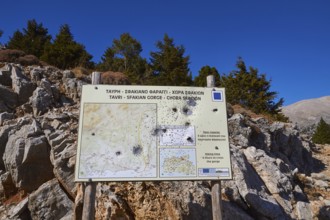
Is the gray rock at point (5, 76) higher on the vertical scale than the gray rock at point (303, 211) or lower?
higher

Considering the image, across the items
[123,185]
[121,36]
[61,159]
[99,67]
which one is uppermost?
[121,36]

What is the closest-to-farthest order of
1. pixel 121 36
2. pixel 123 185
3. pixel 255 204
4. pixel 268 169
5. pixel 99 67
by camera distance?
pixel 123 185
pixel 255 204
pixel 268 169
pixel 99 67
pixel 121 36

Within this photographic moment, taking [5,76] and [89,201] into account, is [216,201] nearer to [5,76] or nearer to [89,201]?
[89,201]

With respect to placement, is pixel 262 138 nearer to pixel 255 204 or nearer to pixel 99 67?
pixel 255 204

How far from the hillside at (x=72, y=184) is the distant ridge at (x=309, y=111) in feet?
261

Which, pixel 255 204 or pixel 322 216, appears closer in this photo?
pixel 255 204

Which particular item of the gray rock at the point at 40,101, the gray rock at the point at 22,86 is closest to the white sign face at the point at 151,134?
the gray rock at the point at 40,101

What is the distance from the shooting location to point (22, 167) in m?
9.12

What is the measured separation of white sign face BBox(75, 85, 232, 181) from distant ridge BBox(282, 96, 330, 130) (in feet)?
278

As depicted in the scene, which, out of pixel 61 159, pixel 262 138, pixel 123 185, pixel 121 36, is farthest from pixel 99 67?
pixel 123 185

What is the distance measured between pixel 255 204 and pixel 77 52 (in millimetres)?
20074

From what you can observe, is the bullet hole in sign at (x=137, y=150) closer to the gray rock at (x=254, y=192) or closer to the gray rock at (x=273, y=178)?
the gray rock at (x=254, y=192)

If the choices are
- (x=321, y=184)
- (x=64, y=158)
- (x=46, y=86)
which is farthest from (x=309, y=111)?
(x=64, y=158)

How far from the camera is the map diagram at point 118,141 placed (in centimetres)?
539
